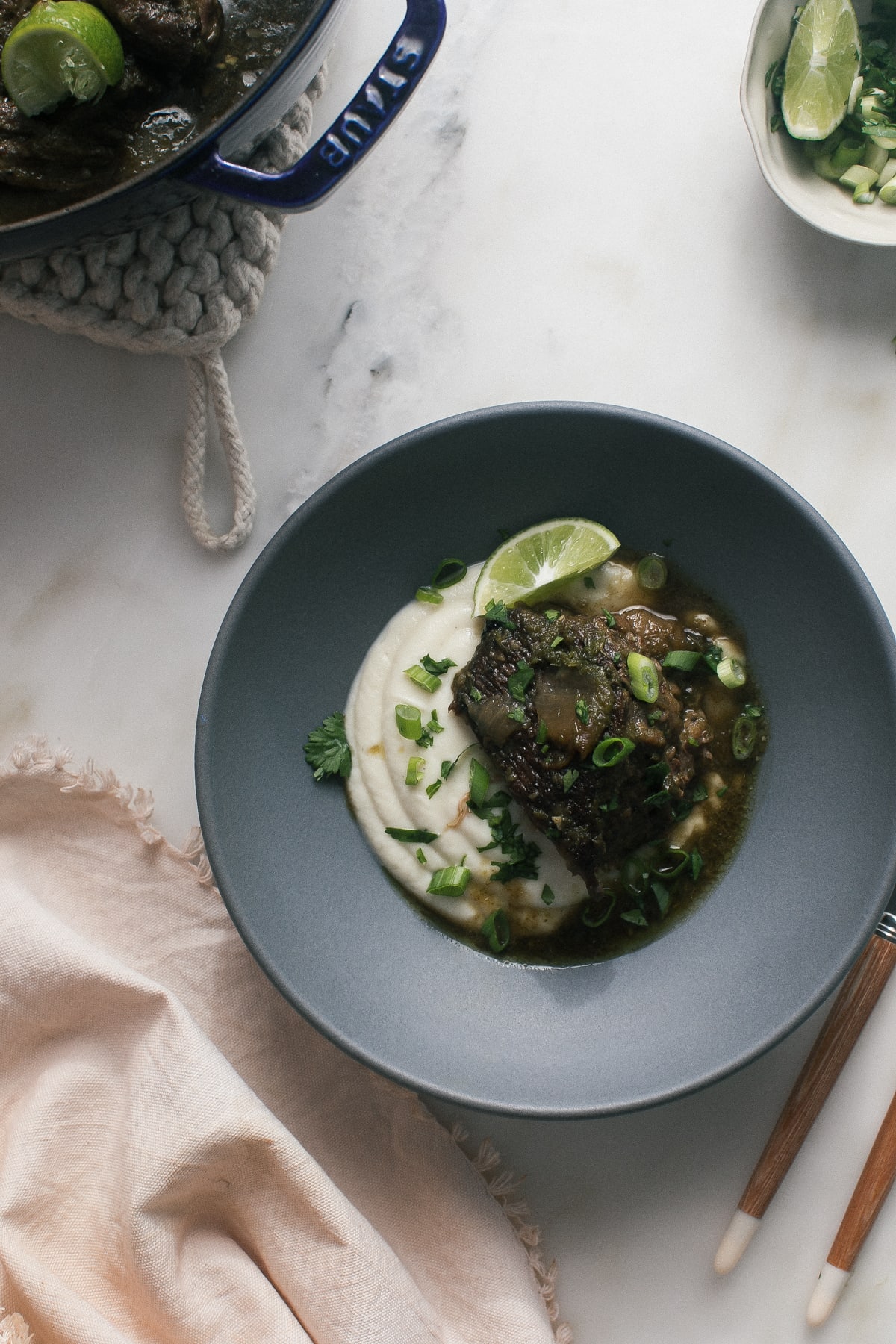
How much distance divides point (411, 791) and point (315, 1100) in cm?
95

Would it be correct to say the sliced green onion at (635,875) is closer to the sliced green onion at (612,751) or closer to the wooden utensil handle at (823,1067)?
the sliced green onion at (612,751)

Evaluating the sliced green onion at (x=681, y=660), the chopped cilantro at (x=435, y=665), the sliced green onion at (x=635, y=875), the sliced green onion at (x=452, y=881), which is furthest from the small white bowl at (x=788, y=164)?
the sliced green onion at (x=452, y=881)

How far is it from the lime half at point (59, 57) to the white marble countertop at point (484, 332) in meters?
0.86

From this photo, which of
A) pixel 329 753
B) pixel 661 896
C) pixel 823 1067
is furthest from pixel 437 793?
pixel 823 1067

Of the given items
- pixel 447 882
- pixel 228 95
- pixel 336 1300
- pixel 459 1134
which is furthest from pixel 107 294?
pixel 336 1300

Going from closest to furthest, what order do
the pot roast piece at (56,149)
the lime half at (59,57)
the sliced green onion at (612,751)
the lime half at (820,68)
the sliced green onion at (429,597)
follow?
the lime half at (59,57) → the pot roast piece at (56,149) → the sliced green onion at (612,751) → the lime half at (820,68) → the sliced green onion at (429,597)

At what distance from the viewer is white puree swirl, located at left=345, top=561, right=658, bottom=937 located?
310cm

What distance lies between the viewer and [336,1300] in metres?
2.97

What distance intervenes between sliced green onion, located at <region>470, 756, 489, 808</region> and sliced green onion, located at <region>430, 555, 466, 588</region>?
1.83 ft

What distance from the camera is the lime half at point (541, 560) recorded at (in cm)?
313

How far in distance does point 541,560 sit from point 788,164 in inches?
51.4

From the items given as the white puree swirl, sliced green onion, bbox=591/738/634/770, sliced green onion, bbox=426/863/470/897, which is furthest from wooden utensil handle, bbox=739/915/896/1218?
sliced green onion, bbox=426/863/470/897

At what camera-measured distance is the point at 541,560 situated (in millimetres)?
A: 3168

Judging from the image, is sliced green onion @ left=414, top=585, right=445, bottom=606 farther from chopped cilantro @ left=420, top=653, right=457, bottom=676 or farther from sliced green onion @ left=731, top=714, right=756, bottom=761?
sliced green onion @ left=731, top=714, right=756, bottom=761
